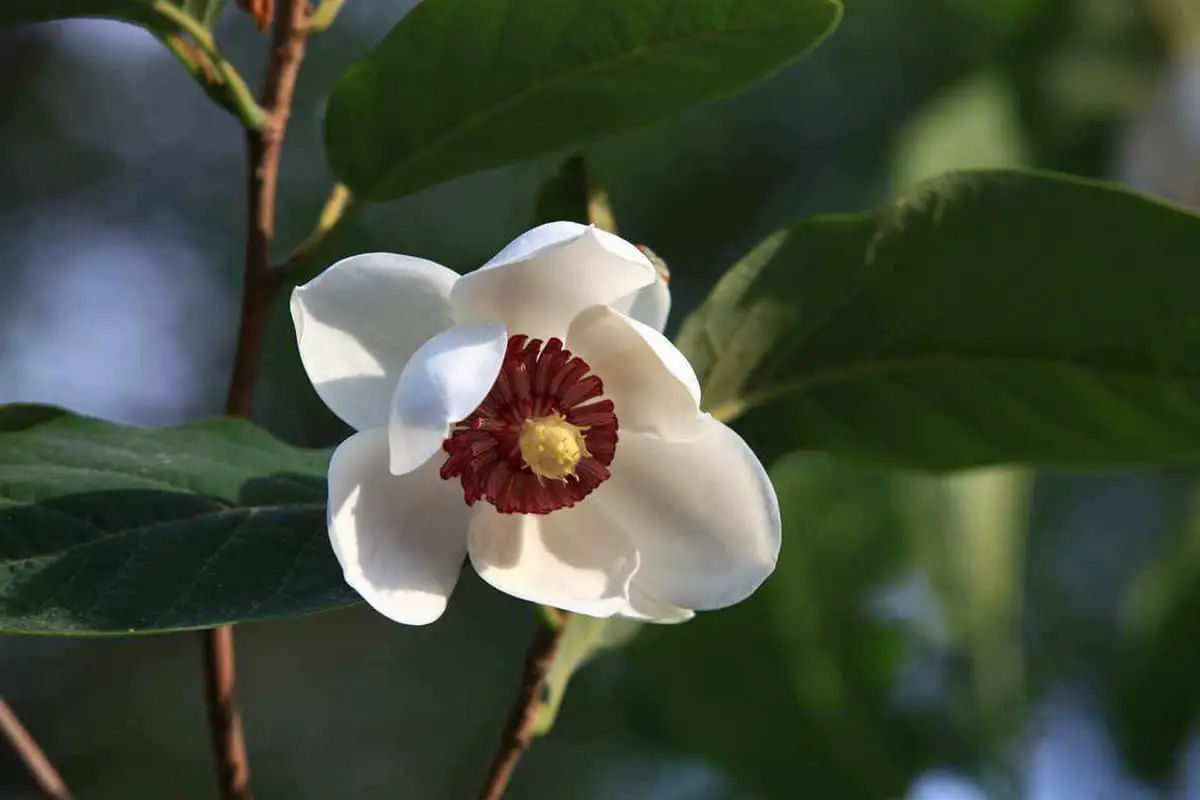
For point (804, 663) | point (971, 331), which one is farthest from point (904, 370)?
point (804, 663)

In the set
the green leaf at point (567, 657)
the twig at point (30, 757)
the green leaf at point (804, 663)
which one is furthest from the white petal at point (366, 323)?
the green leaf at point (804, 663)

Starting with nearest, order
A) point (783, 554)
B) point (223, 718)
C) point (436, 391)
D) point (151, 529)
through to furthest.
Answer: point (436, 391) < point (151, 529) < point (223, 718) < point (783, 554)

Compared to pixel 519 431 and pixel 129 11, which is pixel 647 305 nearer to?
pixel 519 431

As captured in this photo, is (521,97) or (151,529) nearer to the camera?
(151,529)

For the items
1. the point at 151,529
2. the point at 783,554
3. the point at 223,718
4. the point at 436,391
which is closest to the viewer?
the point at 436,391

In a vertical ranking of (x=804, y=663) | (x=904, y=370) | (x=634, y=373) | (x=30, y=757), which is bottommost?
(x=804, y=663)

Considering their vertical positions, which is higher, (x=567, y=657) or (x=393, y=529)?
(x=393, y=529)
